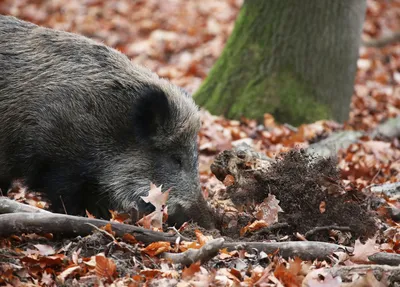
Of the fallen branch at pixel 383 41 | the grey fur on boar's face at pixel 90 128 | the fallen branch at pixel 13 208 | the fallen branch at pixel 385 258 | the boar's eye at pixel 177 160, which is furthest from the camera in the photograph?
the fallen branch at pixel 383 41

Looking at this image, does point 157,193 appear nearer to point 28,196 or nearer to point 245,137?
point 28,196

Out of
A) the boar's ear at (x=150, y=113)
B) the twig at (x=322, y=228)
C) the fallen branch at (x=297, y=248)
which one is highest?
the boar's ear at (x=150, y=113)

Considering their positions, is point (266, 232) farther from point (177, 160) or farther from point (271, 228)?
point (177, 160)

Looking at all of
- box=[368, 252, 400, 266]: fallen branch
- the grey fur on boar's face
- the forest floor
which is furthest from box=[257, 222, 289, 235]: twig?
box=[368, 252, 400, 266]: fallen branch

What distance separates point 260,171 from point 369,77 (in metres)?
8.09

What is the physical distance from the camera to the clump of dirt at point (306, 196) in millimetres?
5289

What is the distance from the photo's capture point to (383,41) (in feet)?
47.8

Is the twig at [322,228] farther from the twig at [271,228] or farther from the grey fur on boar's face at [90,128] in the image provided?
the grey fur on boar's face at [90,128]

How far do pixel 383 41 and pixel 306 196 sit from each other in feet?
32.7

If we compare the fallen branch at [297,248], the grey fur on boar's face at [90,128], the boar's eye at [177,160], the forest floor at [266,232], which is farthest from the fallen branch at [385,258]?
the boar's eye at [177,160]

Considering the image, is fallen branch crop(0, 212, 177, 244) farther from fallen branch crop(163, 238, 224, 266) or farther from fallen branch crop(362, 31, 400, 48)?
fallen branch crop(362, 31, 400, 48)

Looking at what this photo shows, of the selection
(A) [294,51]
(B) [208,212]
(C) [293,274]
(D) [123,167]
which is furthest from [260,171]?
(A) [294,51]

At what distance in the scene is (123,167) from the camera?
6.03m

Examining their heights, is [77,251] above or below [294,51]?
below
